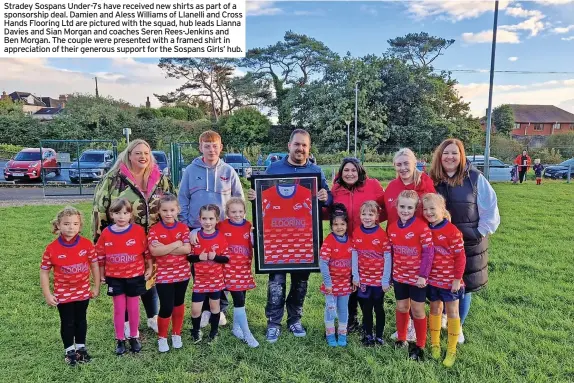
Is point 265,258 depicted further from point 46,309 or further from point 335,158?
point 335,158

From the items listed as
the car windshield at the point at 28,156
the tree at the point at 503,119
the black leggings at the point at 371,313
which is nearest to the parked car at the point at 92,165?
the car windshield at the point at 28,156

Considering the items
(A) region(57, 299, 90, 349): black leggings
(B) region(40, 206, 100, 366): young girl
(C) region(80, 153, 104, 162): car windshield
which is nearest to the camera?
(B) region(40, 206, 100, 366): young girl

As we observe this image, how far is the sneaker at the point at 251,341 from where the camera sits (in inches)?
153

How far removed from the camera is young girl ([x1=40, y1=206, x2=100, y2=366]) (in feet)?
10.9

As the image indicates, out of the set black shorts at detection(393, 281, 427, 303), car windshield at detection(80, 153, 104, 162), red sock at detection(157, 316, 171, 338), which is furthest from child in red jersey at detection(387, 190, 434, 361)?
car windshield at detection(80, 153, 104, 162)

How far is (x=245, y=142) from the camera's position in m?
32.2

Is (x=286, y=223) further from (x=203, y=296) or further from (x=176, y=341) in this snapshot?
(x=176, y=341)

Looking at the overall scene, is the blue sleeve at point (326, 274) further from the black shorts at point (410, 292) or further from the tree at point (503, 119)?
the tree at point (503, 119)

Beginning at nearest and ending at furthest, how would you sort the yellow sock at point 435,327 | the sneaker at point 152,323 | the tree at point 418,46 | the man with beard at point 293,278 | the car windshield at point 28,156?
the yellow sock at point 435,327
the man with beard at point 293,278
the sneaker at point 152,323
the car windshield at point 28,156
the tree at point 418,46

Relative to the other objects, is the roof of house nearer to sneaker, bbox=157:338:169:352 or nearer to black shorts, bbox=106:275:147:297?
sneaker, bbox=157:338:169:352

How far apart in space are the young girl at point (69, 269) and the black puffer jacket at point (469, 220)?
3.14 m

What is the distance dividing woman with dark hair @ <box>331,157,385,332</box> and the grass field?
2.55 feet

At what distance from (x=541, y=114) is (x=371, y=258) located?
220 feet

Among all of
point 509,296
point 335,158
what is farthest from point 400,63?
point 509,296
